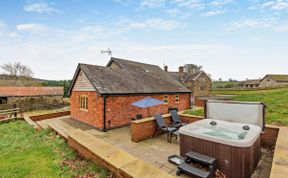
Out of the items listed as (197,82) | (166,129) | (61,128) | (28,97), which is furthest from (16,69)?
(166,129)

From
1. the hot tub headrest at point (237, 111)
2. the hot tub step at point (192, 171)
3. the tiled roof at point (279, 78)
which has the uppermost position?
the tiled roof at point (279, 78)

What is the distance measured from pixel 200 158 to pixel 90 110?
8.26 meters

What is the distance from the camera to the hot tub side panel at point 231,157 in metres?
3.88

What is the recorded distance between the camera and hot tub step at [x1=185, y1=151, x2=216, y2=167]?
13.1 ft

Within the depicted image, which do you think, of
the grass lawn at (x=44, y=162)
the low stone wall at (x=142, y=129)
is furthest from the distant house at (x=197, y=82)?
the grass lawn at (x=44, y=162)

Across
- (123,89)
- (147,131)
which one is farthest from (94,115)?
(147,131)

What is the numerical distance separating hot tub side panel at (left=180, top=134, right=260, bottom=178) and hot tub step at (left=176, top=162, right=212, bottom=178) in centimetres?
54

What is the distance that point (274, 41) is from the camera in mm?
14508

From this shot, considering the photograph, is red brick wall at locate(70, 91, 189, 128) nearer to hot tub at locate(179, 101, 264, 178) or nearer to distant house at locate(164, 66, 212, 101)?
hot tub at locate(179, 101, 264, 178)

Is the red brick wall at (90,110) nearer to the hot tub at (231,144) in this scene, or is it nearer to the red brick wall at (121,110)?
the red brick wall at (121,110)

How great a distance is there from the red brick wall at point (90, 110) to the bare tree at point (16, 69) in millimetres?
42811

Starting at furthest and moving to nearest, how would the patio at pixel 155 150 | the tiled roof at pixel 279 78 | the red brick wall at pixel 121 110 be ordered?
the tiled roof at pixel 279 78 < the red brick wall at pixel 121 110 < the patio at pixel 155 150

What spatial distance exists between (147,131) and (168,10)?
9.02 metres

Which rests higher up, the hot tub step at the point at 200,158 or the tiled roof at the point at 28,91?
the tiled roof at the point at 28,91
